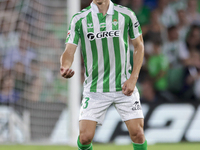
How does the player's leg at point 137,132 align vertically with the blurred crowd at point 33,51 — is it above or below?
below

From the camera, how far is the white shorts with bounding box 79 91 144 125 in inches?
158

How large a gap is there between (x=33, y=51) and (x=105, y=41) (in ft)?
13.3

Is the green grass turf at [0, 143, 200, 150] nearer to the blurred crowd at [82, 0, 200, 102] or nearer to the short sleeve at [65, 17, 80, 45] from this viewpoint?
the blurred crowd at [82, 0, 200, 102]

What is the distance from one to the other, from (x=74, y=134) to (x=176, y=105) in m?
1.93

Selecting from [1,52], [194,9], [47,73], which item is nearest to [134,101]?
[47,73]

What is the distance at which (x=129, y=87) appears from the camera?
3.98 meters

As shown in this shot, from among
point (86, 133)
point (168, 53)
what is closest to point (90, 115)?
point (86, 133)

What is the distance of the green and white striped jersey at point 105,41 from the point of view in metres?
4.04

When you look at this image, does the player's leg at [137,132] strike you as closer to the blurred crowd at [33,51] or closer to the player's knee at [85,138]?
the player's knee at [85,138]

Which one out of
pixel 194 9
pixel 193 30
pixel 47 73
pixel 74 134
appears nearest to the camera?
pixel 74 134

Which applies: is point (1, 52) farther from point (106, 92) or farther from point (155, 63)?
point (106, 92)


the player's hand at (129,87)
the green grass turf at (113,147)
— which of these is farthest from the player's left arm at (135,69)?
the green grass turf at (113,147)

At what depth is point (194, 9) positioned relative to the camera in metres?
9.77

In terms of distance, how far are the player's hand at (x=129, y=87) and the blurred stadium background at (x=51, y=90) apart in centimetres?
357
